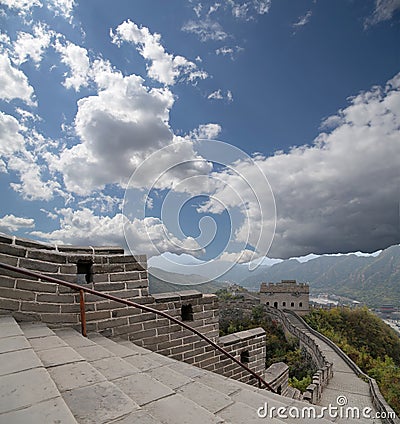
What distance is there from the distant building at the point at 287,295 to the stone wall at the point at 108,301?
36.9 m

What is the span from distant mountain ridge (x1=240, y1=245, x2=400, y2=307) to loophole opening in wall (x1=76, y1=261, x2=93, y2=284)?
4780cm

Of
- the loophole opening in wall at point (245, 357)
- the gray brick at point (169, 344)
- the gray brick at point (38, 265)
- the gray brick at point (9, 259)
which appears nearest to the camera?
the gray brick at point (9, 259)

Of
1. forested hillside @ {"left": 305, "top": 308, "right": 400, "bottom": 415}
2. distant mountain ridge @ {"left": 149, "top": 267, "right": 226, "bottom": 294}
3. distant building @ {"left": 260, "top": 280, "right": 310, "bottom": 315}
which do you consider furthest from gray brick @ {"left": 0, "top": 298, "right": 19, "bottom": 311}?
distant building @ {"left": 260, "top": 280, "right": 310, "bottom": 315}

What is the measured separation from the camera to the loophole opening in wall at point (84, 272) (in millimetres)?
3963

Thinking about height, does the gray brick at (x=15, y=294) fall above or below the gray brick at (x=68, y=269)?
below

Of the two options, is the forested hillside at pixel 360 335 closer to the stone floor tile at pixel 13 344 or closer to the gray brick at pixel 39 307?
the gray brick at pixel 39 307

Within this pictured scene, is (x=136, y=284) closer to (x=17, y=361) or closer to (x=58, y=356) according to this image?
(x=58, y=356)

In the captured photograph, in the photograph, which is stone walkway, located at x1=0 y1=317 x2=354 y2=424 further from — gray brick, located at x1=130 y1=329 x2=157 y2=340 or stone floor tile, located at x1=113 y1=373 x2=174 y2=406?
gray brick, located at x1=130 y1=329 x2=157 y2=340

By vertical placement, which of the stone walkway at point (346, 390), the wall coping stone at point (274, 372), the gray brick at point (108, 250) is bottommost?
the stone walkway at point (346, 390)

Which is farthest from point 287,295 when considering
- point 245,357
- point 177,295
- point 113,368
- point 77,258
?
point 113,368

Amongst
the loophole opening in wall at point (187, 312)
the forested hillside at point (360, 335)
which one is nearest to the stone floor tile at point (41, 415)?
the loophole opening in wall at point (187, 312)

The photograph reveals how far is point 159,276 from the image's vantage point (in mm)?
5227

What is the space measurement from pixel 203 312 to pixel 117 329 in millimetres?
1723

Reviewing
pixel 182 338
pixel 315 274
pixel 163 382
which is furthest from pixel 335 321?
pixel 315 274
